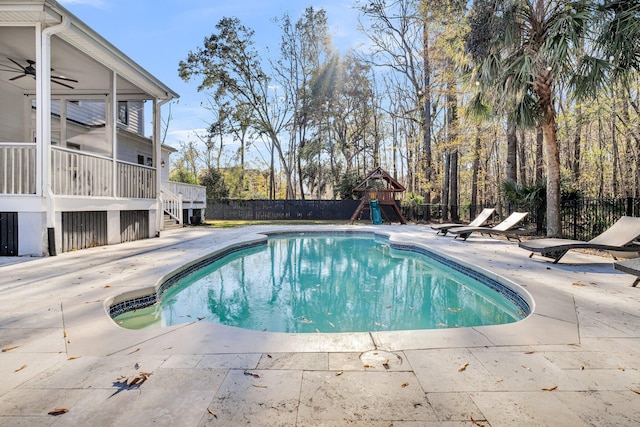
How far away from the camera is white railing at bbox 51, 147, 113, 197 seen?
6410 millimetres

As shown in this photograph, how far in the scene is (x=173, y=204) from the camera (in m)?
14.1

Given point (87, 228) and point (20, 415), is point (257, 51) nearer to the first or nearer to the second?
point (87, 228)

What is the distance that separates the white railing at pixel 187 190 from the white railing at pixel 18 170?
6.89 meters

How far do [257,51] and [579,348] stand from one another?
78.6 ft

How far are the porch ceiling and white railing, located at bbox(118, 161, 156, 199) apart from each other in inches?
91.4

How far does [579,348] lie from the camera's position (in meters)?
2.46

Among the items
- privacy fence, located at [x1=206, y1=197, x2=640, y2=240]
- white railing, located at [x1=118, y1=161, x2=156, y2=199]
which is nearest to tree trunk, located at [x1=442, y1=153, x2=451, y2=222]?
privacy fence, located at [x1=206, y1=197, x2=640, y2=240]

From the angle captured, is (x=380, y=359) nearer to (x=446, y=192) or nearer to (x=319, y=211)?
(x=446, y=192)

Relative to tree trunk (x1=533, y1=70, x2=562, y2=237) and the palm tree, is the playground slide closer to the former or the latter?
the palm tree

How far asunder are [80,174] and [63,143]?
3.14 meters

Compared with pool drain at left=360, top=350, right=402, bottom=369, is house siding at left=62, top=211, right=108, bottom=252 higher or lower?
higher

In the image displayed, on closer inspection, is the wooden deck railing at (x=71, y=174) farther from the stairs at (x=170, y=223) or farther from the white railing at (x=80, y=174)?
the stairs at (x=170, y=223)

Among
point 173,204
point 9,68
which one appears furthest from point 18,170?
point 173,204

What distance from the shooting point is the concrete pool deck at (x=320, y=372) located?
64.8 inches
